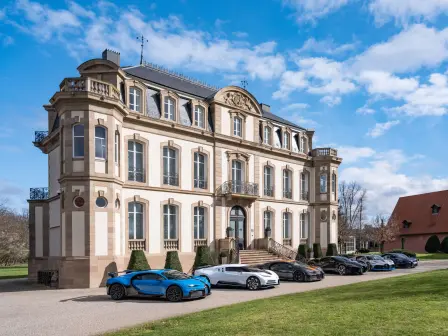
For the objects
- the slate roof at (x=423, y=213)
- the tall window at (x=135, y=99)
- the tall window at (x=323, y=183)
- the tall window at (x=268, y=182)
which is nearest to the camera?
the tall window at (x=135, y=99)

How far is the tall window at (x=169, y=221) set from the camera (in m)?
26.5

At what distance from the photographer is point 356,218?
70438 mm

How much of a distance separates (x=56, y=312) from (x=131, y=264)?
354 inches

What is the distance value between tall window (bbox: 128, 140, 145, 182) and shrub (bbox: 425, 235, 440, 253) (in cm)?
4147

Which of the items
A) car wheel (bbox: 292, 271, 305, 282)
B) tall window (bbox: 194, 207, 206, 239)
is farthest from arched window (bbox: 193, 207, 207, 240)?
car wheel (bbox: 292, 271, 305, 282)

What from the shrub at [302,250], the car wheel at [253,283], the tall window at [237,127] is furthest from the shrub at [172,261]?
the shrub at [302,250]

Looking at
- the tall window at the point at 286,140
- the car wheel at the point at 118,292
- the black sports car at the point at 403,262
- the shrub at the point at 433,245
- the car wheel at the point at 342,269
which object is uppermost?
the tall window at the point at 286,140

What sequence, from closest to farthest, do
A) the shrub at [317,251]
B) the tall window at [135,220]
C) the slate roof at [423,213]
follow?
the tall window at [135,220] → the shrub at [317,251] → the slate roof at [423,213]

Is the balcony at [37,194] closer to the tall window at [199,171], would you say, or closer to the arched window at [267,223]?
the tall window at [199,171]

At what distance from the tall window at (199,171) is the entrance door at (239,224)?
3440 mm

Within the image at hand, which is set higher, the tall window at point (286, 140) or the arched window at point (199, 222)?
the tall window at point (286, 140)

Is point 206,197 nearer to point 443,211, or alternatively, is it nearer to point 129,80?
point 129,80

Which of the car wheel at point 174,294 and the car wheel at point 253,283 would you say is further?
the car wheel at point 253,283

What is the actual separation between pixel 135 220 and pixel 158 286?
30.0 feet
